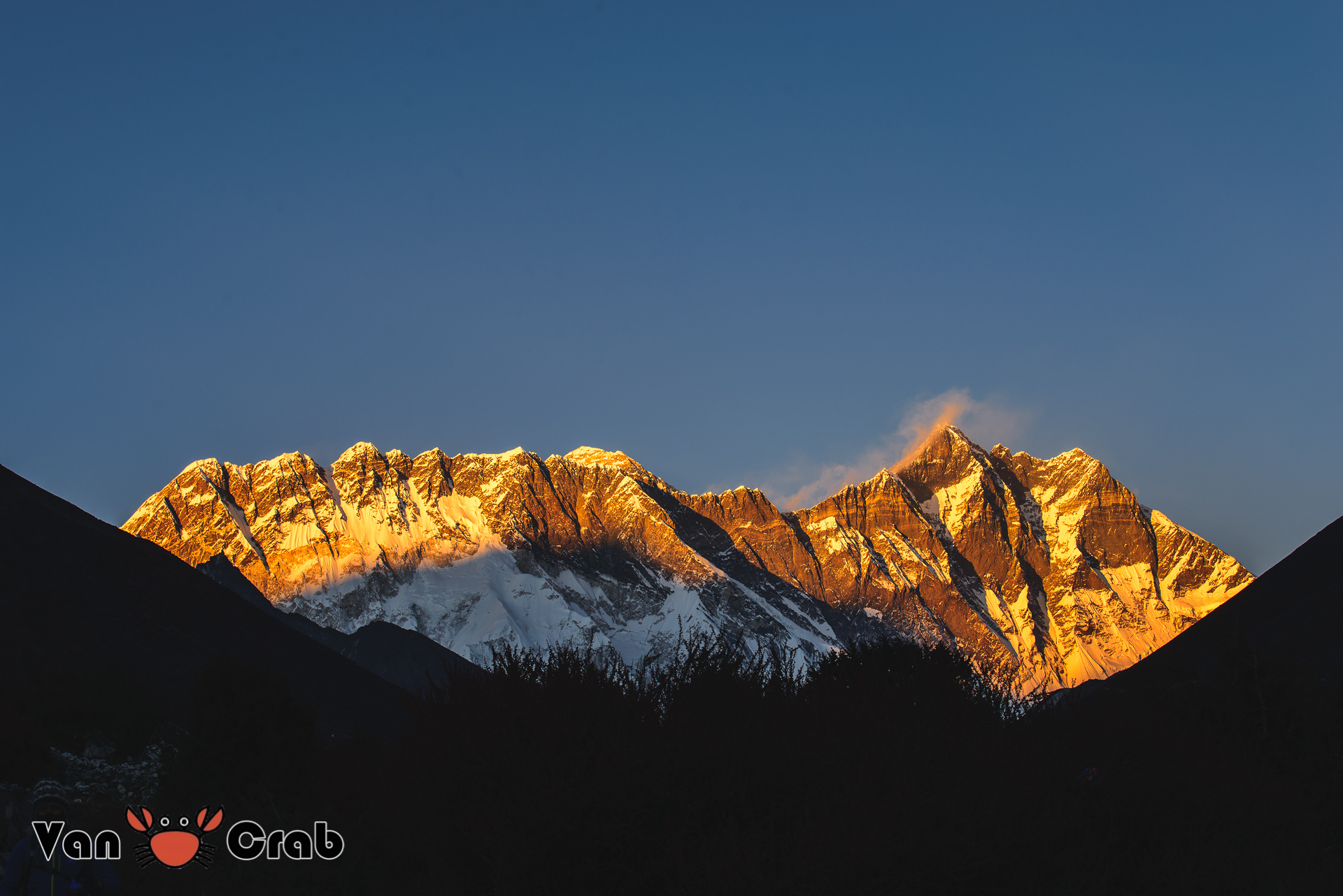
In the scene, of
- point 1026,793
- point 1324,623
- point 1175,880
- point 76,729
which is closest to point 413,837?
point 1026,793

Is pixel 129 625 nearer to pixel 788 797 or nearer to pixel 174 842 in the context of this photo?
pixel 174 842

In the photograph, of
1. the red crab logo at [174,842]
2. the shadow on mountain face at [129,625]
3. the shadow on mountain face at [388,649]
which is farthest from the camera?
the shadow on mountain face at [388,649]

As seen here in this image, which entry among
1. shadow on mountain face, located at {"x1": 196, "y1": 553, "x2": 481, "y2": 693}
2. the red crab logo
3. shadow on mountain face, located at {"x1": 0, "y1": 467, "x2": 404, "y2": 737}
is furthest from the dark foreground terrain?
shadow on mountain face, located at {"x1": 196, "y1": 553, "x2": 481, "y2": 693}

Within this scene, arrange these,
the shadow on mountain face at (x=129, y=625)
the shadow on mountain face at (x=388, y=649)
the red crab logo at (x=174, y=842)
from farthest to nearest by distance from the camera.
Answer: the shadow on mountain face at (x=388, y=649)
the shadow on mountain face at (x=129, y=625)
the red crab logo at (x=174, y=842)

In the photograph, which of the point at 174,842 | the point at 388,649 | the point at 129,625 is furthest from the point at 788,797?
the point at 388,649

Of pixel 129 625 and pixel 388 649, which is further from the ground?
pixel 388 649

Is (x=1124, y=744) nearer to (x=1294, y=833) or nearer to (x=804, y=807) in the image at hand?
(x=1294, y=833)

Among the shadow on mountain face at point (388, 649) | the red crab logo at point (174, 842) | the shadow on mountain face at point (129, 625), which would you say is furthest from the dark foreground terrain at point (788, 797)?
the shadow on mountain face at point (388, 649)

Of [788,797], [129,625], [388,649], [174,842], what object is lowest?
[788,797]

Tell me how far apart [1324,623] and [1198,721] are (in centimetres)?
4399

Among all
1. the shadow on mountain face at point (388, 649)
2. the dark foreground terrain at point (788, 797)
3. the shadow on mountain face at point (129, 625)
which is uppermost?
the shadow on mountain face at point (388, 649)

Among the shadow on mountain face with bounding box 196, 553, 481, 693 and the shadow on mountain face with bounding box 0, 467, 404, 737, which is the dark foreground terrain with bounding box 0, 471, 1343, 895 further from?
the shadow on mountain face with bounding box 196, 553, 481, 693

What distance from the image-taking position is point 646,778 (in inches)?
384

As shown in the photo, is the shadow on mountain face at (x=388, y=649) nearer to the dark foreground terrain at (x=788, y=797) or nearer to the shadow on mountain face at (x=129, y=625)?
the shadow on mountain face at (x=129, y=625)
